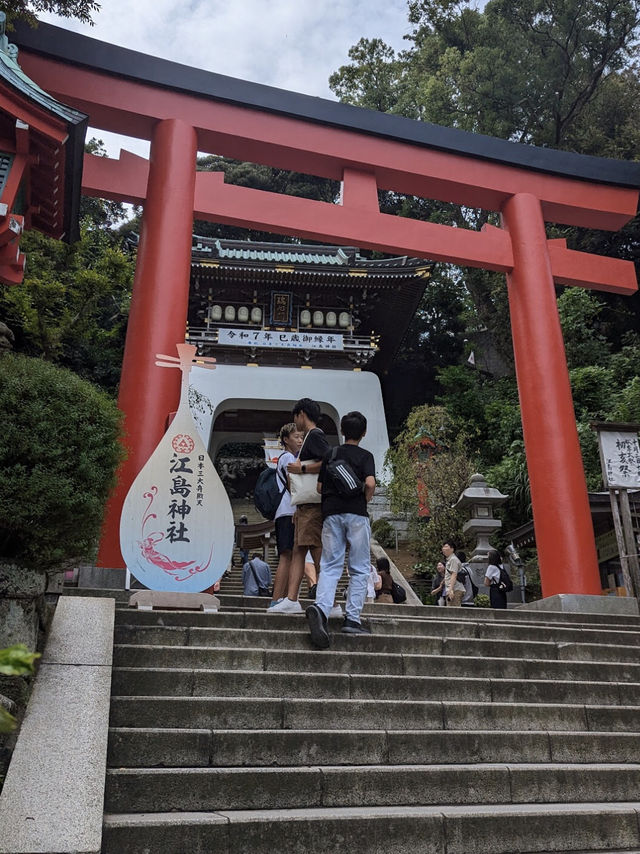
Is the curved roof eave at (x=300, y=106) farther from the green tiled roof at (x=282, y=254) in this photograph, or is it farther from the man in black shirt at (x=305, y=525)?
the green tiled roof at (x=282, y=254)

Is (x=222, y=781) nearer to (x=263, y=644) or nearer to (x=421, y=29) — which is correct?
(x=263, y=644)

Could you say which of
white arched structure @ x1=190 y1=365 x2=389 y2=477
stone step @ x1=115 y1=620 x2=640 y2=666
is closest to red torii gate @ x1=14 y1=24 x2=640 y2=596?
stone step @ x1=115 y1=620 x2=640 y2=666

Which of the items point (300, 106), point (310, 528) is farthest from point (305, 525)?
point (300, 106)

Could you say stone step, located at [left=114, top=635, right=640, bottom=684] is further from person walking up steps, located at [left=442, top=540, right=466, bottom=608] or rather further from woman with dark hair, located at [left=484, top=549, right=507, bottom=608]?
woman with dark hair, located at [left=484, top=549, right=507, bottom=608]

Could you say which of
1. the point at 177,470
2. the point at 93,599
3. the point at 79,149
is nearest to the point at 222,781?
the point at 93,599

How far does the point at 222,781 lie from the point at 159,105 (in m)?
7.81

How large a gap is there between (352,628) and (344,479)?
3.10 feet

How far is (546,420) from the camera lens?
8.63m

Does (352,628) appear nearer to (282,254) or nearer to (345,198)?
(345,198)

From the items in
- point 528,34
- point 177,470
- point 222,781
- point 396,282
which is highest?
point 528,34

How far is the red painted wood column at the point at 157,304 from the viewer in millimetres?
6746

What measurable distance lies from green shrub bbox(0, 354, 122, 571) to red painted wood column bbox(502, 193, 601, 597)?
19.5ft

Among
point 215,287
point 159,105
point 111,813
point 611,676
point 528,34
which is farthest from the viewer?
point 528,34

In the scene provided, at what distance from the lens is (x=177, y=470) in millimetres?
5016
